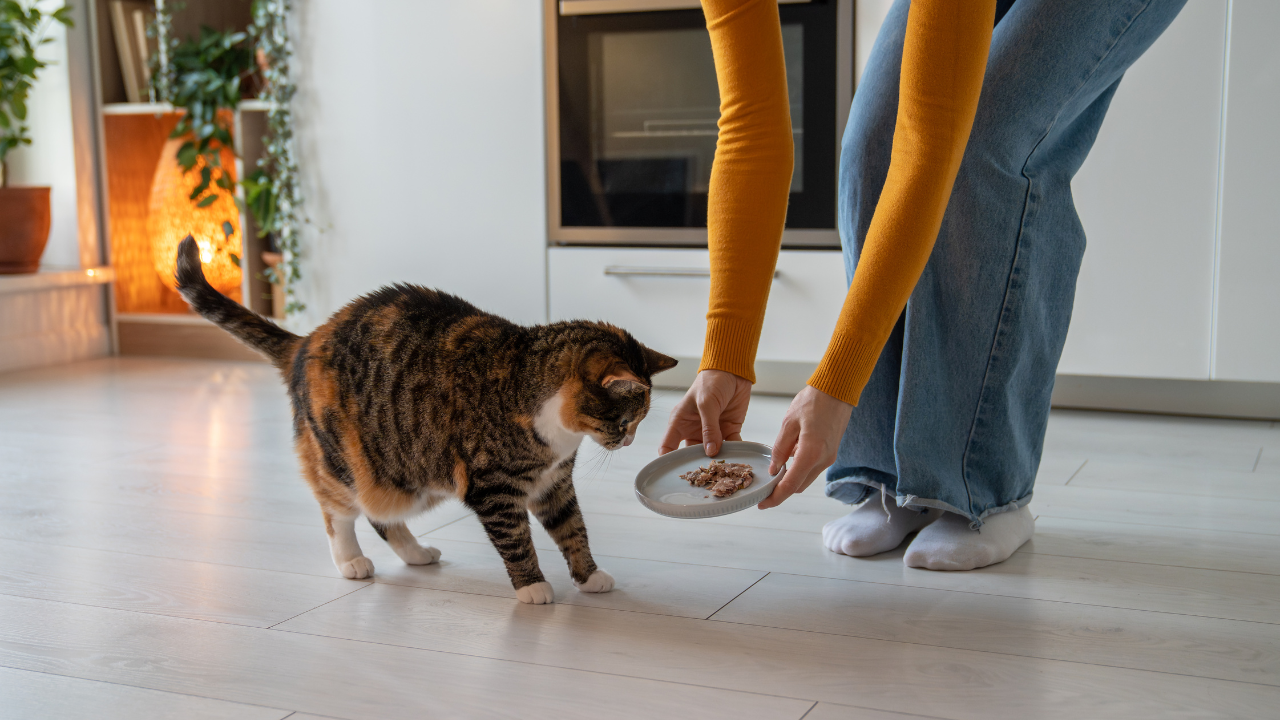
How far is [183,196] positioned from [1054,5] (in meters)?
2.71

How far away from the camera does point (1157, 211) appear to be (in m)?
2.19

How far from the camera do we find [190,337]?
3.28 metres

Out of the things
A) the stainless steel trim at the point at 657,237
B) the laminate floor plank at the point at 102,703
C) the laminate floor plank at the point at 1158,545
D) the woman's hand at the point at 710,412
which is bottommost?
the laminate floor plank at the point at 1158,545

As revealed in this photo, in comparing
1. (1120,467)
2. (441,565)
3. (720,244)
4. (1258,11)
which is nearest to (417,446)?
Result: (441,565)

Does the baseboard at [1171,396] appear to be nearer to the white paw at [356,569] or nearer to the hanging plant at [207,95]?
the white paw at [356,569]

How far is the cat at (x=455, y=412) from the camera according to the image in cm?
121

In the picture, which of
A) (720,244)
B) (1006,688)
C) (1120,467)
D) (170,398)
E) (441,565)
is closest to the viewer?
(1006,688)

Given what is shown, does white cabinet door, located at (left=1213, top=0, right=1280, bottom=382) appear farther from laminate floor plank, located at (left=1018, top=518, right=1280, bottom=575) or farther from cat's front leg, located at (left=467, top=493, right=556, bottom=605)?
cat's front leg, located at (left=467, top=493, right=556, bottom=605)

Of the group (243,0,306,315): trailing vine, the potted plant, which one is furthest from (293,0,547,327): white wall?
the potted plant

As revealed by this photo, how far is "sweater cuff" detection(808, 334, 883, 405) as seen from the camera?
0.99 metres

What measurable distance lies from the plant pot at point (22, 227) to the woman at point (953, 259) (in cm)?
258

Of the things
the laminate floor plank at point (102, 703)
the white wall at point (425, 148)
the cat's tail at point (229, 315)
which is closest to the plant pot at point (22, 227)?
the white wall at point (425, 148)

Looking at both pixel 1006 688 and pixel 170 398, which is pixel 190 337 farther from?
pixel 1006 688

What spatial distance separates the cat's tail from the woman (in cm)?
53
